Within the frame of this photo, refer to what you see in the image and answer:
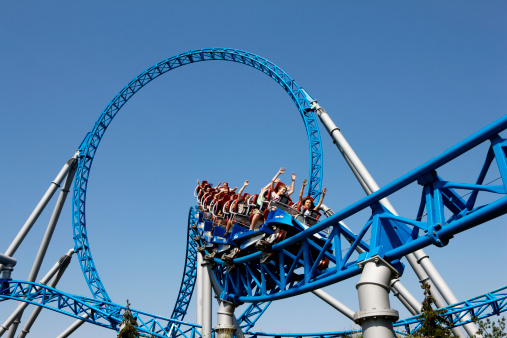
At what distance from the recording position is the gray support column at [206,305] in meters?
11.7

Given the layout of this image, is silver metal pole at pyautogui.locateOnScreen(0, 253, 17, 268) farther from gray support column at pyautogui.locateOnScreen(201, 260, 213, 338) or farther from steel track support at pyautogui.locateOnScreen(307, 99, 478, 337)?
steel track support at pyautogui.locateOnScreen(307, 99, 478, 337)

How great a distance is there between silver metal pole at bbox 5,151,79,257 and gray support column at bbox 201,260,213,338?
682cm

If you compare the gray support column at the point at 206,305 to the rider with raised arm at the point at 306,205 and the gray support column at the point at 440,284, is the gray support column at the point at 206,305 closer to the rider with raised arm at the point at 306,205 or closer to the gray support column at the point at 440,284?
the rider with raised arm at the point at 306,205

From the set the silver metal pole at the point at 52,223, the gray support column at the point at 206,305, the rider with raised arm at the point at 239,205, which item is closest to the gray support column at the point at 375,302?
the rider with raised arm at the point at 239,205

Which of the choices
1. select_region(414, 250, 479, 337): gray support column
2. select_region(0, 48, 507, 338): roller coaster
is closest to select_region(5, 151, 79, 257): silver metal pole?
select_region(0, 48, 507, 338): roller coaster

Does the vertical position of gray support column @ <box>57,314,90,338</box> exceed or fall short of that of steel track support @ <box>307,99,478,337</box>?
it falls short

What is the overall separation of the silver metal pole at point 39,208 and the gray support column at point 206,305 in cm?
682

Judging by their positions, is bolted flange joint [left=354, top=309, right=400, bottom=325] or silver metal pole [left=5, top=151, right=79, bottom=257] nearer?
bolted flange joint [left=354, top=309, right=400, bottom=325]

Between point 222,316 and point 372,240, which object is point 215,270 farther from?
point 372,240

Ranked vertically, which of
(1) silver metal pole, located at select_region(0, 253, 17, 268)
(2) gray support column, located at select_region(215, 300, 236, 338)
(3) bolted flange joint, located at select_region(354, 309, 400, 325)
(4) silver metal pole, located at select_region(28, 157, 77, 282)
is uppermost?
(4) silver metal pole, located at select_region(28, 157, 77, 282)

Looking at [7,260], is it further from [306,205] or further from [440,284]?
[440,284]

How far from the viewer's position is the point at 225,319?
1133cm

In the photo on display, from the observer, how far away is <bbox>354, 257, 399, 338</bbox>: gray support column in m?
6.63

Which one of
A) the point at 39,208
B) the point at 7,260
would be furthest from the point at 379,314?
the point at 39,208
